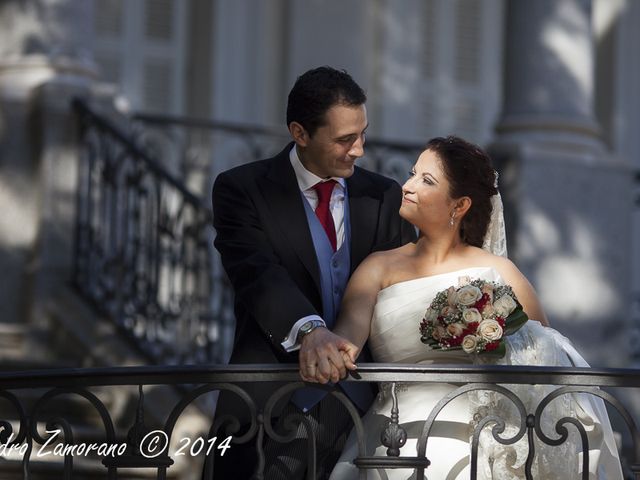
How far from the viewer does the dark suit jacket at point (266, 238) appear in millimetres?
4758

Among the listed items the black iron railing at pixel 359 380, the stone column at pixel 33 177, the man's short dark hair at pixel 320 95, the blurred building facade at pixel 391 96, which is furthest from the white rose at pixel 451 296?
the stone column at pixel 33 177

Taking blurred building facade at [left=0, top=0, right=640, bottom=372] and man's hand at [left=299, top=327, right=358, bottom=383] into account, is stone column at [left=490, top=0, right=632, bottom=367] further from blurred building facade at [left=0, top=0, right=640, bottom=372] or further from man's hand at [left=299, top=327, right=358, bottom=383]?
man's hand at [left=299, top=327, right=358, bottom=383]

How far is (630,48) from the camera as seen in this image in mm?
13156

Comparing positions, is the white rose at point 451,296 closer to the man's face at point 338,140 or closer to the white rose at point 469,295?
the white rose at point 469,295

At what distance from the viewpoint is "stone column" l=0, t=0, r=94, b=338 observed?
852 cm

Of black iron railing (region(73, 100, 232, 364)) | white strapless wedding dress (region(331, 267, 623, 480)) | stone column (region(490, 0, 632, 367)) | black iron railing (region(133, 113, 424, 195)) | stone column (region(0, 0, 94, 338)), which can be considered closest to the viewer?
white strapless wedding dress (region(331, 267, 623, 480))

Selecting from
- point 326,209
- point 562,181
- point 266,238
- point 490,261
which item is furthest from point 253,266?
point 562,181

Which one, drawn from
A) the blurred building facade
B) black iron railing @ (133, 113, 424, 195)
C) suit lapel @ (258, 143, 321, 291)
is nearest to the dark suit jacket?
suit lapel @ (258, 143, 321, 291)

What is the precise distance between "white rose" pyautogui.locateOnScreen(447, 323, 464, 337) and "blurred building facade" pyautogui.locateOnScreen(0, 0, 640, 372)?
4125 millimetres

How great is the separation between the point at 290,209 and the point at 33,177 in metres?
3.98

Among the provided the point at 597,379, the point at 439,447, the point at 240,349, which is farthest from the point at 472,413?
the point at 240,349

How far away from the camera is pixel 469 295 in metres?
4.62

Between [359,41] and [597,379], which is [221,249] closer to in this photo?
[597,379]

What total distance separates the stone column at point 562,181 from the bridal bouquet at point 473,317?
5.09 metres
